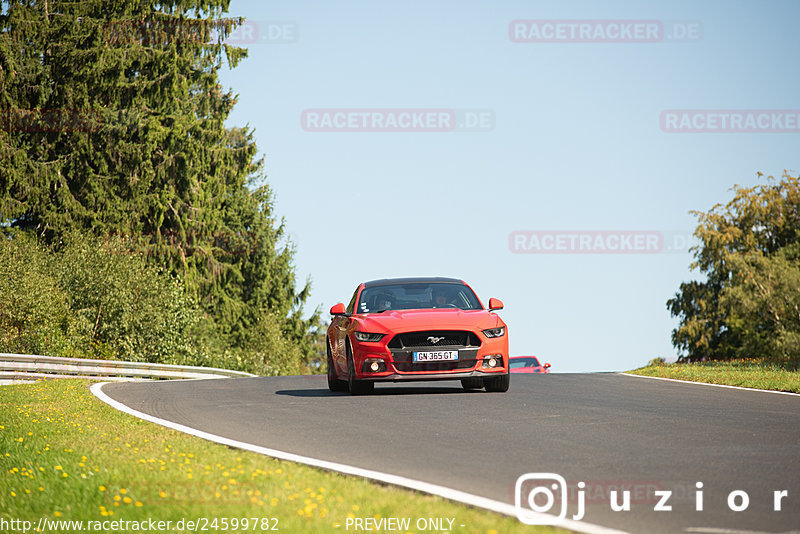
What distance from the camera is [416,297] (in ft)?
53.0

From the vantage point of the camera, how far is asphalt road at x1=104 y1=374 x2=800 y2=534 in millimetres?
6438

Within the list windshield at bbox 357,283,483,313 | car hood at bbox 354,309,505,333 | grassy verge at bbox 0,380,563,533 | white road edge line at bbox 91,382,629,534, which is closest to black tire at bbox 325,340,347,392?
windshield at bbox 357,283,483,313

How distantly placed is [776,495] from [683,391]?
981 centimetres

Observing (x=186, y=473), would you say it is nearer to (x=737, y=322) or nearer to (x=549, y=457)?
(x=549, y=457)

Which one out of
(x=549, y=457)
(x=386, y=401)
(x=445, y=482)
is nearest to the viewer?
(x=445, y=482)

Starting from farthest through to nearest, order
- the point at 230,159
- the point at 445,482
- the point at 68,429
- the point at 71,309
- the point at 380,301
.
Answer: the point at 230,159
the point at 71,309
the point at 380,301
the point at 68,429
the point at 445,482

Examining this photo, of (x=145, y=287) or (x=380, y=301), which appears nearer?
(x=380, y=301)

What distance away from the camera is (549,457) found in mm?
8266

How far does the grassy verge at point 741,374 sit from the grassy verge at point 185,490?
34.3ft

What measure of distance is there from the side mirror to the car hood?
0.31 meters

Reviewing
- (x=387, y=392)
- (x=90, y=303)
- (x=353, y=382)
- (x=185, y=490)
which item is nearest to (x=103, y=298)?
(x=90, y=303)

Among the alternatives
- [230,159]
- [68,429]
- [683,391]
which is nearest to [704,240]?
[230,159]

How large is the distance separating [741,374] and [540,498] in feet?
48.2

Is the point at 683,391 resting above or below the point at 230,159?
below
